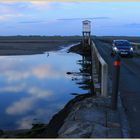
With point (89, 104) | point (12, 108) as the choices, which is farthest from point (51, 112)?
point (89, 104)

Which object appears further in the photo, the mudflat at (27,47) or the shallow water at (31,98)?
the mudflat at (27,47)

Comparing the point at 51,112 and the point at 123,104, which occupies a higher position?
the point at 123,104

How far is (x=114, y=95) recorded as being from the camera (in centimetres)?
1143

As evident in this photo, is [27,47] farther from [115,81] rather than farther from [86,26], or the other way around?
[115,81]

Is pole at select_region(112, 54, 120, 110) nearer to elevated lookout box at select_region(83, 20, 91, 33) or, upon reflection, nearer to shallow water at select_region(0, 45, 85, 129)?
shallow water at select_region(0, 45, 85, 129)

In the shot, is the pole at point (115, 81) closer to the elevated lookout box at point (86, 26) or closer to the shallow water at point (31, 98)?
the shallow water at point (31, 98)

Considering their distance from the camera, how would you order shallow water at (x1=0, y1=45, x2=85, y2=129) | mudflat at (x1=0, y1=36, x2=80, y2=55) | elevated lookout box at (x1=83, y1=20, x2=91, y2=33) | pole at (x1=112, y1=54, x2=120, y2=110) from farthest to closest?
elevated lookout box at (x1=83, y1=20, x2=91, y2=33) < mudflat at (x1=0, y1=36, x2=80, y2=55) < shallow water at (x1=0, y1=45, x2=85, y2=129) < pole at (x1=112, y1=54, x2=120, y2=110)

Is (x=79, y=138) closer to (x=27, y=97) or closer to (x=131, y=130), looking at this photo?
(x=131, y=130)

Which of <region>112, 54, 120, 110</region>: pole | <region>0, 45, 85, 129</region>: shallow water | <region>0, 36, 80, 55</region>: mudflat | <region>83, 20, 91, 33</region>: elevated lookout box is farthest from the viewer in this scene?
<region>83, 20, 91, 33</region>: elevated lookout box

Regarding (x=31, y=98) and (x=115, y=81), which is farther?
(x=31, y=98)

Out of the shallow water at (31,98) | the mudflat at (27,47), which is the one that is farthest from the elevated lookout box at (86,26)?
the shallow water at (31,98)

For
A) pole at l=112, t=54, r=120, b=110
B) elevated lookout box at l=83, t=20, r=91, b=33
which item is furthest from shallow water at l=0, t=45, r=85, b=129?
elevated lookout box at l=83, t=20, r=91, b=33

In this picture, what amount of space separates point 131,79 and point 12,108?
5073 mm

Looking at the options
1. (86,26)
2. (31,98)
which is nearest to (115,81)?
(31,98)
